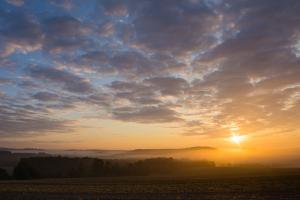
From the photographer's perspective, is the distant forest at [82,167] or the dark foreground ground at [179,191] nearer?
the dark foreground ground at [179,191]

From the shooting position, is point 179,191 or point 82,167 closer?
point 179,191

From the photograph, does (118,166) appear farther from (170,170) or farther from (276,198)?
(276,198)

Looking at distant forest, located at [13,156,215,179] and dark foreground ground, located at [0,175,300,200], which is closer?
dark foreground ground, located at [0,175,300,200]

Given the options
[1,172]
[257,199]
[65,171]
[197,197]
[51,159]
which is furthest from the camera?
[51,159]

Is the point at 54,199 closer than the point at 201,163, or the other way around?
the point at 54,199

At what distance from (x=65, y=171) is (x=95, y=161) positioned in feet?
33.1

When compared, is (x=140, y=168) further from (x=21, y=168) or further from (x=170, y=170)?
(x=21, y=168)

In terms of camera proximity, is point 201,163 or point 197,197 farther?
point 201,163

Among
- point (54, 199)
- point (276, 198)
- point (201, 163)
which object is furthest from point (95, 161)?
point (276, 198)

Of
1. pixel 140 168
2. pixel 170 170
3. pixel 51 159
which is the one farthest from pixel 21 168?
pixel 170 170

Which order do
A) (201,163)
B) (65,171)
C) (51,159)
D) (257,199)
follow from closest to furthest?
1. (257,199)
2. (65,171)
3. (51,159)
4. (201,163)

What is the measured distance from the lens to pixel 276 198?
30.4 metres

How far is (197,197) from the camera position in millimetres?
32281

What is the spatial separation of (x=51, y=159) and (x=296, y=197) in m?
100.0
